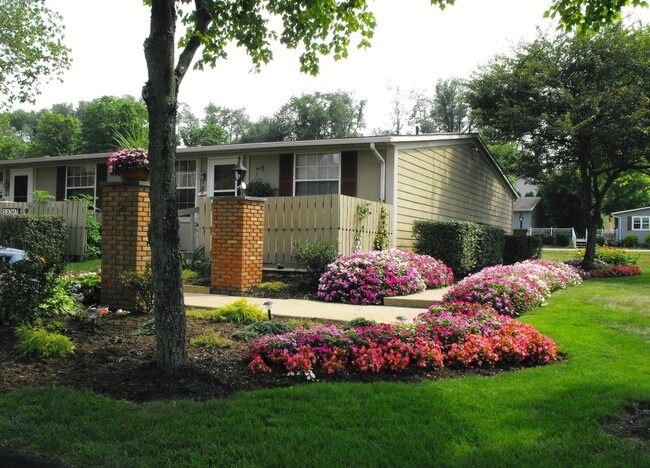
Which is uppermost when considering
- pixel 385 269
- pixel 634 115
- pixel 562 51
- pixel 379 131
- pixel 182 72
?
pixel 379 131

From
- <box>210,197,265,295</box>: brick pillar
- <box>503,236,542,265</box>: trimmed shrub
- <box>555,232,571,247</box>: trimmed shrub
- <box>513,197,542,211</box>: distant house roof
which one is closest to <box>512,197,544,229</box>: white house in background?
<box>513,197,542,211</box>: distant house roof

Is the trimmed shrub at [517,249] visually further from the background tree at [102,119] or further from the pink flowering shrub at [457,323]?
the background tree at [102,119]

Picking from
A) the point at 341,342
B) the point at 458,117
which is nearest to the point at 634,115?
the point at 341,342

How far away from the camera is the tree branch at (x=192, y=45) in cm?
432

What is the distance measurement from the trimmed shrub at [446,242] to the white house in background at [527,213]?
1575 inches

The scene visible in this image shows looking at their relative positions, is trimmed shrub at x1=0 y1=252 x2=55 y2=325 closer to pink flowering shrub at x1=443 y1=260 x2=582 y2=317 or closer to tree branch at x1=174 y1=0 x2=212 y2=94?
tree branch at x1=174 y1=0 x2=212 y2=94

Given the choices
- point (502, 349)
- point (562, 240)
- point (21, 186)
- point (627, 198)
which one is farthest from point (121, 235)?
point (627, 198)

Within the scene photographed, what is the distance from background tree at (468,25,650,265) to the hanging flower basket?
12560mm

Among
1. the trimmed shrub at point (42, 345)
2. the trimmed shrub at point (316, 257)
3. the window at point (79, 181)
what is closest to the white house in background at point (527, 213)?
the window at point (79, 181)

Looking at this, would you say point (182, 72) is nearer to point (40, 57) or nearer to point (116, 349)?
point (116, 349)

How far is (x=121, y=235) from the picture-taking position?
711 centimetres

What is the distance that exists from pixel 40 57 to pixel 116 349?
70.5 ft

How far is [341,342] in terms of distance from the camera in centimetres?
462

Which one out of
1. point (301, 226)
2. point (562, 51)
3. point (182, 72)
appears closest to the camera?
point (182, 72)
